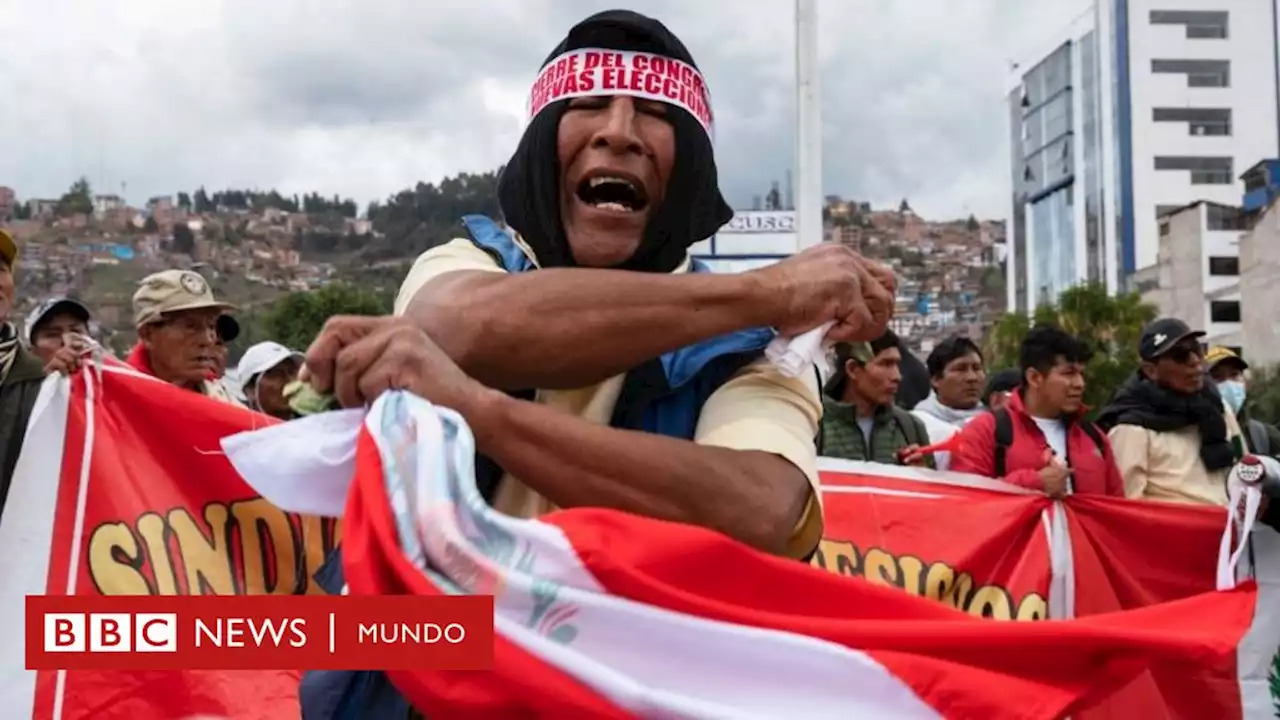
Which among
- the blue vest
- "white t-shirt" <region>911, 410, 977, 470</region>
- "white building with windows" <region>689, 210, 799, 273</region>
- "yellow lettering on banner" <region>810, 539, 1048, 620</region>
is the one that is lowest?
"yellow lettering on banner" <region>810, 539, 1048, 620</region>

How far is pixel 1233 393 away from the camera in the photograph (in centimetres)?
858

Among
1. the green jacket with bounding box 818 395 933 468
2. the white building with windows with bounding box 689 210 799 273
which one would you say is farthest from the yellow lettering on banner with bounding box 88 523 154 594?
the white building with windows with bounding box 689 210 799 273

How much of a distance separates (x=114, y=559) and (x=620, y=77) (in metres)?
2.56

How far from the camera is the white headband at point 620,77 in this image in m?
1.75

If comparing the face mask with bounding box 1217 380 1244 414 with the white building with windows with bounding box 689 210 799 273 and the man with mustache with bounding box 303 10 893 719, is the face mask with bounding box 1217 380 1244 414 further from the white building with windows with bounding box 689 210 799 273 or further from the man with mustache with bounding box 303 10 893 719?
the white building with windows with bounding box 689 210 799 273

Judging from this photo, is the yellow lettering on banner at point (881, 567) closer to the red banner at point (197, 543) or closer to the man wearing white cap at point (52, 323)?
the red banner at point (197, 543)

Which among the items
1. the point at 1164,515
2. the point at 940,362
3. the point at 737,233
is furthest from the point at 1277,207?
the point at 1164,515

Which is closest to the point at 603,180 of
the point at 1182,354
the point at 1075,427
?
the point at 1075,427

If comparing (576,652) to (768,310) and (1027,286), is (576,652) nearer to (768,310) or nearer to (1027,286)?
(768,310)

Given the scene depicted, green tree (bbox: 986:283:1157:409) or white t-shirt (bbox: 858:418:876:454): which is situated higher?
green tree (bbox: 986:283:1157:409)

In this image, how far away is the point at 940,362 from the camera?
8523mm

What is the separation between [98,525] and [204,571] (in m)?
0.35

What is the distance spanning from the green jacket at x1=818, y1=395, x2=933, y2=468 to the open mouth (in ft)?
14.9

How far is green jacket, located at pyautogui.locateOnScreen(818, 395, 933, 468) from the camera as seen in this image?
20.7 ft
